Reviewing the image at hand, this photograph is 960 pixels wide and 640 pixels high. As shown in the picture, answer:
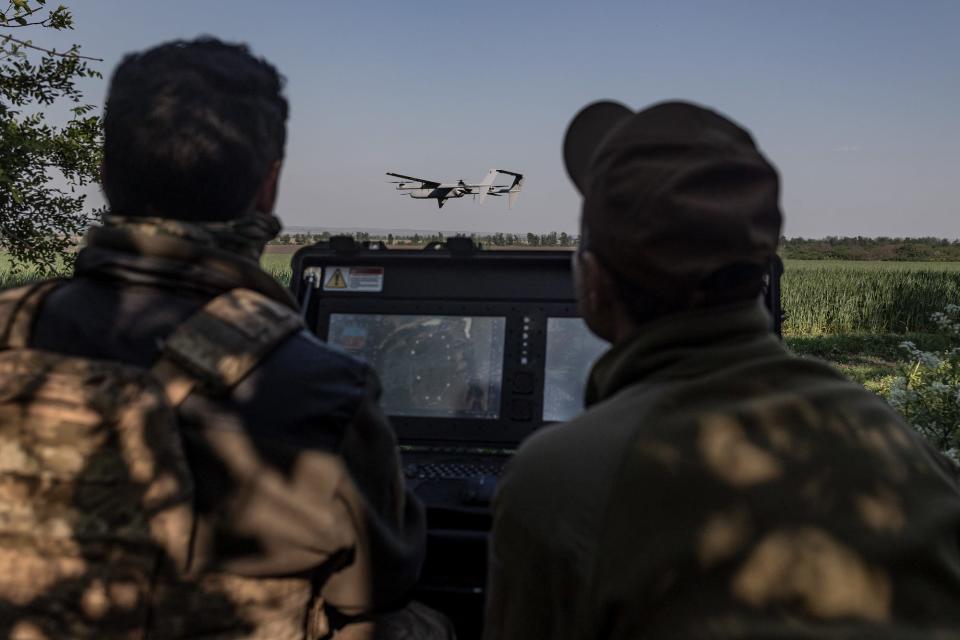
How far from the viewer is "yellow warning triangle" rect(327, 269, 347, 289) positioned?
3.54 meters

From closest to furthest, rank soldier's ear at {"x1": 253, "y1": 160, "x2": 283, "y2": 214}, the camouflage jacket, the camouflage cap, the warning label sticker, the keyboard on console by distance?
the camouflage cap → the camouflage jacket → soldier's ear at {"x1": 253, "y1": 160, "x2": 283, "y2": 214} → the keyboard on console → the warning label sticker

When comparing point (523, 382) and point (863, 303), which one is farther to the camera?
point (863, 303)

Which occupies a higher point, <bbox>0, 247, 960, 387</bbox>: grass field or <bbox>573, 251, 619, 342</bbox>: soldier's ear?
<bbox>573, 251, 619, 342</bbox>: soldier's ear

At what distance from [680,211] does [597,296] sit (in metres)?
0.26

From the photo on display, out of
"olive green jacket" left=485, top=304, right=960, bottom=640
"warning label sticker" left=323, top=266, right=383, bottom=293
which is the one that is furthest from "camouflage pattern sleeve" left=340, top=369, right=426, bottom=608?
"warning label sticker" left=323, top=266, right=383, bottom=293

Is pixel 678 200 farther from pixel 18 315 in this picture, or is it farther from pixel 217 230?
pixel 18 315

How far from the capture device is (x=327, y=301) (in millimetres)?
3541

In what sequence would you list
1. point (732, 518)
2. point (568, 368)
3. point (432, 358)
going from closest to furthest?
1. point (732, 518)
2. point (568, 368)
3. point (432, 358)

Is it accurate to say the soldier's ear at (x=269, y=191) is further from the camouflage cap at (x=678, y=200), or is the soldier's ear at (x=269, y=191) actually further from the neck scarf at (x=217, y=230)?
the camouflage cap at (x=678, y=200)

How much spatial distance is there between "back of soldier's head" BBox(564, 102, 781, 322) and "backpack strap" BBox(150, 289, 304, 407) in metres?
0.64

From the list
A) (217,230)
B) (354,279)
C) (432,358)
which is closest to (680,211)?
(217,230)

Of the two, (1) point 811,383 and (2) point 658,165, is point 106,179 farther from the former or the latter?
(1) point 811,383

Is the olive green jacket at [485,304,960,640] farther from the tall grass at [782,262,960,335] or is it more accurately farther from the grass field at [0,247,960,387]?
the tall grass at [782,262,960,335]

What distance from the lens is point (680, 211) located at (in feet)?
4.82
